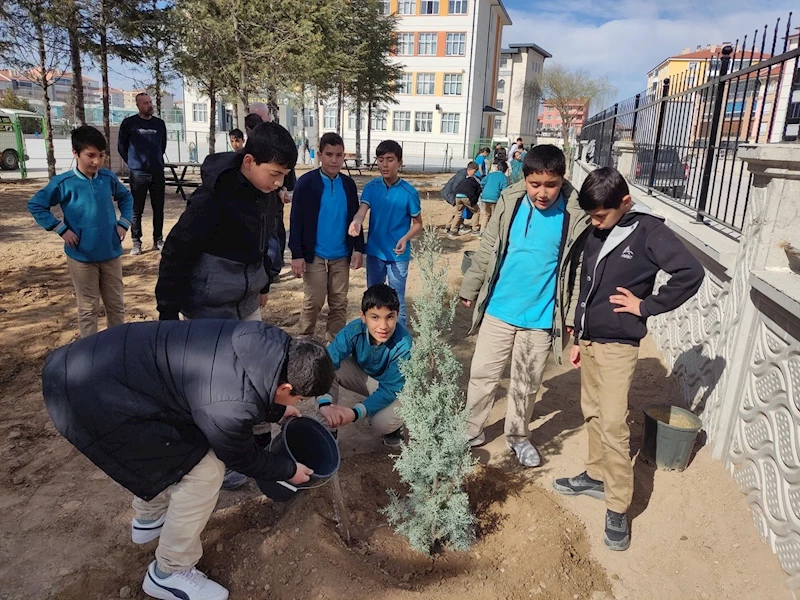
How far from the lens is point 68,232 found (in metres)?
4.02

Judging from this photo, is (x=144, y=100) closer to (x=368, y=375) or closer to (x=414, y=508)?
(x=368, y=375)

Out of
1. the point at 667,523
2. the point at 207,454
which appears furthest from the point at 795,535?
the point at 207,454

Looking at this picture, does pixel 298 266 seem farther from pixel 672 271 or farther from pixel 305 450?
pixel 672 271

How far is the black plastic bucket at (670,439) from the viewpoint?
3371 mm

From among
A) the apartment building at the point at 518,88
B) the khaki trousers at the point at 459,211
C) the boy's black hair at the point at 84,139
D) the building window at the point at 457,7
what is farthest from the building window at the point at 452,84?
the boy's black hair at the point at 84,139

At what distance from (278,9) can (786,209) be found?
37.8ft

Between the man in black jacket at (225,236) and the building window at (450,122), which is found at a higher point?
the building window at (450,122)

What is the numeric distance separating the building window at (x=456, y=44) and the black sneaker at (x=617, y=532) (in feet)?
149

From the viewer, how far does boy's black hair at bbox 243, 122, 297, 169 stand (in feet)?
8.53

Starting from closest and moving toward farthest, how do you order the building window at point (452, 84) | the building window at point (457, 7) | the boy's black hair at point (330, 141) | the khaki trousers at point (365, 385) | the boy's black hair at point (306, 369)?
the boy's black hair at point (306, 369) → the khaki trousers at point (365, 385) → the boy's black hair at point (330, 141) → the building window at point (457, 7) → the building window at point (452, 84)

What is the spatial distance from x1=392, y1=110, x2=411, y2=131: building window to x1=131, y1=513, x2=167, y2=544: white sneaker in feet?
151

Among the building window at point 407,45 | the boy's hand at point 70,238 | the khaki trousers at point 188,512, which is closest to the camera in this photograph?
the khaki trousers at point 188,512

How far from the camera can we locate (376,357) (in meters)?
3.36

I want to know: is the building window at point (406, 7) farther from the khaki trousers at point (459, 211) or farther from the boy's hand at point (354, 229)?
the boy's hand at point (354, 229)
